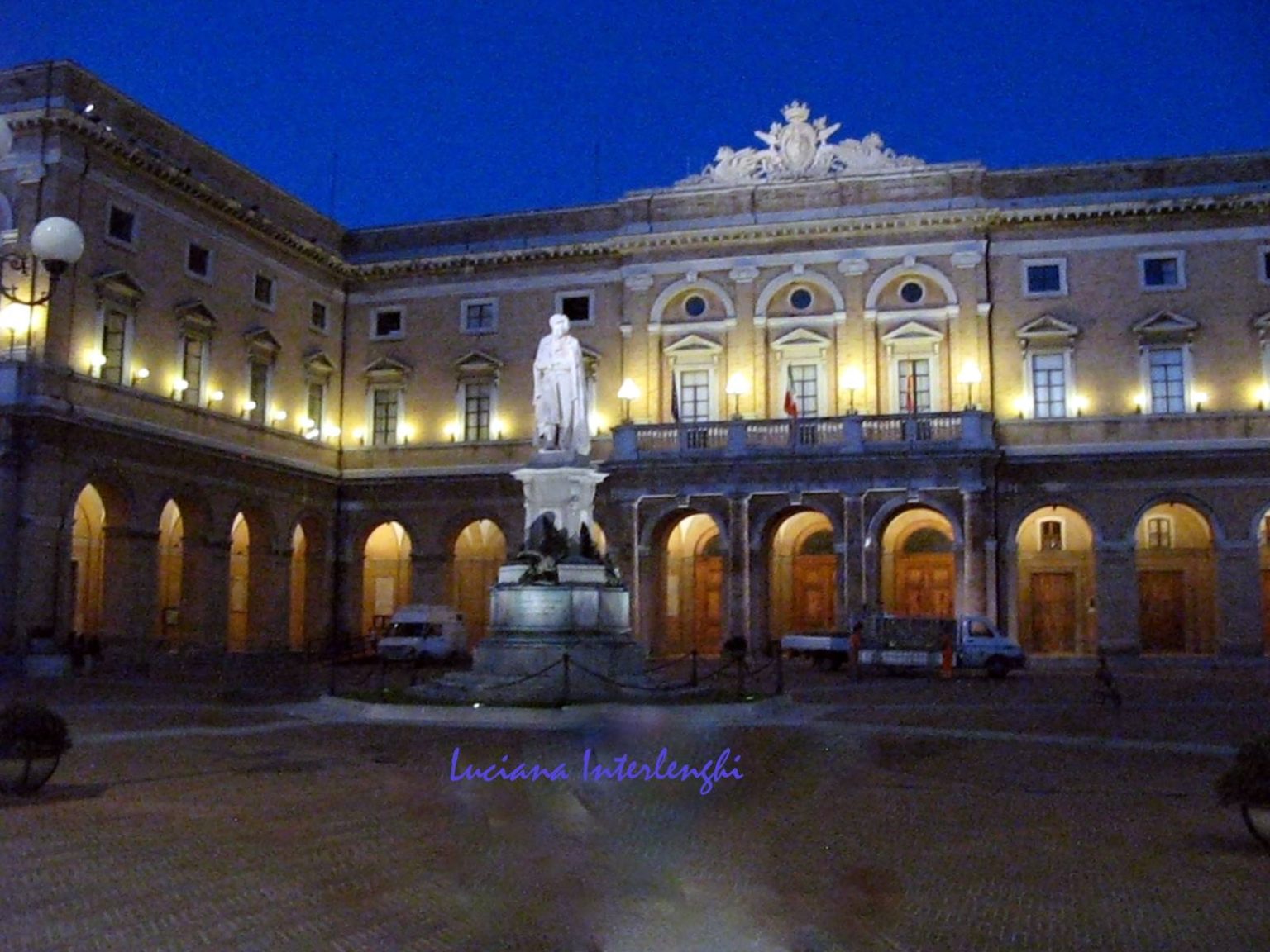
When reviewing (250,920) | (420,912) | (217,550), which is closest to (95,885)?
(250,920)

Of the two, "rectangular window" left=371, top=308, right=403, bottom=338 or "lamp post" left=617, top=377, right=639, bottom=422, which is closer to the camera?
"lamp post" left=617, top=377, right=639, bottom=422

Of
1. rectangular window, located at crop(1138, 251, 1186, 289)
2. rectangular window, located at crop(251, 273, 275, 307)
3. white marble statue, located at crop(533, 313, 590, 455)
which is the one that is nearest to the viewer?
white marble statue, located at crop(533, 313, 590, 455)

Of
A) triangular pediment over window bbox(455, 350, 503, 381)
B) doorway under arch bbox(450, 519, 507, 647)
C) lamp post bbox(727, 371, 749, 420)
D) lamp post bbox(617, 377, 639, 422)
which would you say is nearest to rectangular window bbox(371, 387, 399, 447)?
triangular pediment over window bbox(455, 350, 503, 381)

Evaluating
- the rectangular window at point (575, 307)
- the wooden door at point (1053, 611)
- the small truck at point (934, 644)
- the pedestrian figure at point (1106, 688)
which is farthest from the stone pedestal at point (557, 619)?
the wooden door at point (1053, 611)

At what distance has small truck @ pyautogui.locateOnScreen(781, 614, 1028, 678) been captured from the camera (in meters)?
33.7

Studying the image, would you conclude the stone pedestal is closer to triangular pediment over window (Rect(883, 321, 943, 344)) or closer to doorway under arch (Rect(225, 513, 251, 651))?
triangular pediment over window (Rect(883, 321, 943, 344))

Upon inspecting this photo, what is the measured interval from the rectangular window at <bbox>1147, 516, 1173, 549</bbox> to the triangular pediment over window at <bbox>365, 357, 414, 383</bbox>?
2635 cm

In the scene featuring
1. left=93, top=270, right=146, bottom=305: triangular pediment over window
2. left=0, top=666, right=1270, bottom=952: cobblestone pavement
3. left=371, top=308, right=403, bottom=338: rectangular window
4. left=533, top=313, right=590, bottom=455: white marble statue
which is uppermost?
left=371, top=308, right=403, bottom=338: rectangular window

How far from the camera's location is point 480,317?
46.2m

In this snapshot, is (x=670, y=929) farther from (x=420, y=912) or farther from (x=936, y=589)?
(x=936, y=589)

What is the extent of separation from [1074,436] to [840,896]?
3422 cm

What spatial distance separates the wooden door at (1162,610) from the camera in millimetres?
41750

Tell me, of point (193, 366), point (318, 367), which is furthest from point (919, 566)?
point (193, 366)

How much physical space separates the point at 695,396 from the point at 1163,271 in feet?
50.5
